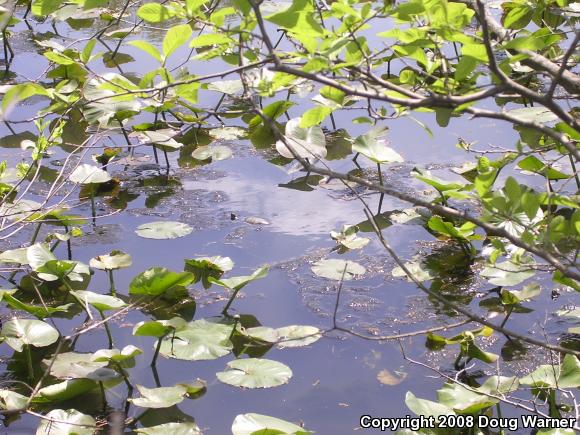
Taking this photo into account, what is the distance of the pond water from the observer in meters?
1.52

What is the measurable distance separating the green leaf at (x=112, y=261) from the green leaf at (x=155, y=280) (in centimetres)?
19

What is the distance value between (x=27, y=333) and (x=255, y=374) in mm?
442

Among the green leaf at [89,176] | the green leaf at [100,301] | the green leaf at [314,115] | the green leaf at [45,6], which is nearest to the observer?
the green leaf at [45,6]

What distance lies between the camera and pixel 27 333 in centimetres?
159

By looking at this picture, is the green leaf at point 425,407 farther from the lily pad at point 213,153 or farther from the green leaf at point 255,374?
the lily pad at point 213,153

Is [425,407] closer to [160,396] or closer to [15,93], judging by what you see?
[160,396]

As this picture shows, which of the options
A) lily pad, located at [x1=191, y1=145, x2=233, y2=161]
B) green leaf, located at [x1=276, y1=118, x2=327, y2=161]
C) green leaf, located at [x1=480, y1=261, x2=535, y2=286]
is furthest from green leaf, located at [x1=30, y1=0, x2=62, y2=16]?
lily pad, located at [x1=191, y1=145, x2=233, y2=161]

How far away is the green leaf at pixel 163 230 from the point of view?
2.06m

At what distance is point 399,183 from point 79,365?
3.66 ft

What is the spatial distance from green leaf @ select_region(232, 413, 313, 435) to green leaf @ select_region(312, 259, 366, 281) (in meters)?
0.55

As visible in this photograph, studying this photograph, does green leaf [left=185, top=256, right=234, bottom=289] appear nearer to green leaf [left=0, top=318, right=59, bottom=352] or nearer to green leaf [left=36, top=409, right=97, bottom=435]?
green leaf [left=0, top=318, right=59, bottom=352]

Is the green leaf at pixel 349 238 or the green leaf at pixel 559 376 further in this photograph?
the green leaf at pixel 349 238

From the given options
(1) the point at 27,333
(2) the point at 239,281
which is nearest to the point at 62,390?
(1) the point at 27,333

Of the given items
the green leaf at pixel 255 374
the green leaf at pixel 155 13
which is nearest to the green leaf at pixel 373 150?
the green leaf at pixel 255 374
